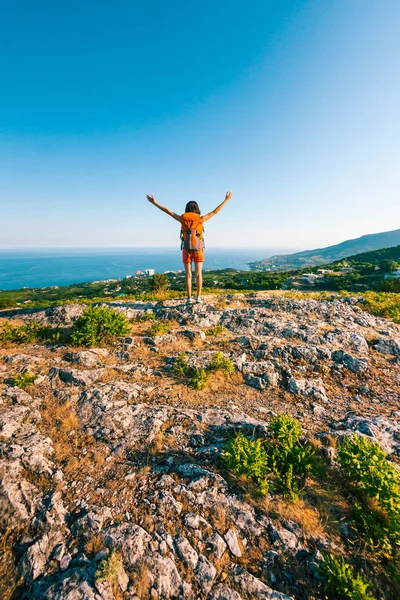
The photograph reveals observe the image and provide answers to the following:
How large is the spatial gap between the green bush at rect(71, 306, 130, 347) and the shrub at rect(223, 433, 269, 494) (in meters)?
5.70

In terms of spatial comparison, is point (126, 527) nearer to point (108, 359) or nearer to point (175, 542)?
point (175, 542)

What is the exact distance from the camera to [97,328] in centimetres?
839

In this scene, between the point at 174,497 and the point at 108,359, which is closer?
the point at 174,497

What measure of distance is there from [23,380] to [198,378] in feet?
14.6

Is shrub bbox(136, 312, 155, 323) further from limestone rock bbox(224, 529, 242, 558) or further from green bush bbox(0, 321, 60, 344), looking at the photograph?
limestone rock bbox(224, 529, 242, 558)

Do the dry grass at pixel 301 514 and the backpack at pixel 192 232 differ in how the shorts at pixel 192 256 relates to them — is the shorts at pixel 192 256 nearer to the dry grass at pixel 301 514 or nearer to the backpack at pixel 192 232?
the backpack at pixel 192 232

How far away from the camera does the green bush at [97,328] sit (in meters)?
8.04

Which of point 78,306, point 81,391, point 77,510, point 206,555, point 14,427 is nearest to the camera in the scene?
point 206,555

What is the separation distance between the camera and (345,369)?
735cm

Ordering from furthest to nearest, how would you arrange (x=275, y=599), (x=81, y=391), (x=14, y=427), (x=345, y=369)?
(x=345, y=369) → (x=81, y=391) → (x=14, y=427) → (x=275, y=599)

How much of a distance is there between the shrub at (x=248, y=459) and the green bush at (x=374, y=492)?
137 cm

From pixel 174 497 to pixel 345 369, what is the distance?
617cm

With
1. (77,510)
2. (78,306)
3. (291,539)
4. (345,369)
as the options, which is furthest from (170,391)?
(78,306)

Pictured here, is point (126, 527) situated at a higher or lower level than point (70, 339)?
lower
